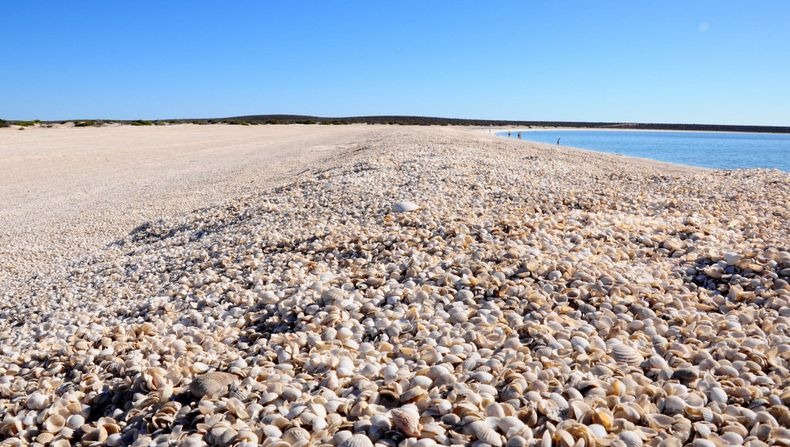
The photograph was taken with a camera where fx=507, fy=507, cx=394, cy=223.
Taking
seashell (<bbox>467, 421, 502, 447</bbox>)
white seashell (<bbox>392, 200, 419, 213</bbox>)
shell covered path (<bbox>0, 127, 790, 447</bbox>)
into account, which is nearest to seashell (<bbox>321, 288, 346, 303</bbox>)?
shell covered path (<bbox>0, 127, 790, 447</bbox>)

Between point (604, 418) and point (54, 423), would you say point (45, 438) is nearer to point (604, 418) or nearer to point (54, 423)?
point (54, 423)

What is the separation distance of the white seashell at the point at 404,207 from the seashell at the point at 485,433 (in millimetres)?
5150

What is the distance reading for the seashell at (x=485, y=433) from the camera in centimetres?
231

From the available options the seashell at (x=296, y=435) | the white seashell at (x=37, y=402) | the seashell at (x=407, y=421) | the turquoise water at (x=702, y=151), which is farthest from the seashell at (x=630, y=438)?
the turquoise water at (x=702, y=151)

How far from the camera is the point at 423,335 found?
11.7ft

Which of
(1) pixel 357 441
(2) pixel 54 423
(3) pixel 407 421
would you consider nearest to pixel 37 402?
(2) pixel 54 423

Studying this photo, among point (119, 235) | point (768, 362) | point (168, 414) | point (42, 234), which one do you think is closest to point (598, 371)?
point (768, 362)

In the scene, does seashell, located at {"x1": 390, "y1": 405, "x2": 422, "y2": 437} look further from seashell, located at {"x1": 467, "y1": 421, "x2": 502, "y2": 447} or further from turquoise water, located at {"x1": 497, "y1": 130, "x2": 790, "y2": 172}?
turquoise water, located at {"x1": 497, "y1": 130, "x2": 790, "y2": 172}

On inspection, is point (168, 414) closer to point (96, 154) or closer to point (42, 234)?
point (42, 234)

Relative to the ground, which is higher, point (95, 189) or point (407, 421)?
point (407, 421)

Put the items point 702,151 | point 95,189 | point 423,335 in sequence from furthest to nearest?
point 702,151 < point 95,189 < point 423,335

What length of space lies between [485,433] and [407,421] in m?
0.37

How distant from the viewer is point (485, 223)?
639 centimetres

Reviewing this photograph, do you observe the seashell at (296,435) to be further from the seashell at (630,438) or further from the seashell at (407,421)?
the seashell at (630,438)
